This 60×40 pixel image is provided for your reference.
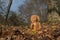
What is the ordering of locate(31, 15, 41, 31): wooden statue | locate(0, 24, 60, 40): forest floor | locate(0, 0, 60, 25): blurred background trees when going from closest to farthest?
1. locate(0, 24, 60, 40): forest floor
2. locate(31, 15, 41, 31): wooden statue
3. locate(0, 0, 60, 25): blurred background trees

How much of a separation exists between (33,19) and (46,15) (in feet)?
0.78

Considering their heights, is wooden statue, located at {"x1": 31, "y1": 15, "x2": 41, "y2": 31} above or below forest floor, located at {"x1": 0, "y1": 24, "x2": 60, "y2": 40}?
above

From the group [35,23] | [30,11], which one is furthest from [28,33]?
[30,11]

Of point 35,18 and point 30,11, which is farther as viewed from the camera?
point 30,11

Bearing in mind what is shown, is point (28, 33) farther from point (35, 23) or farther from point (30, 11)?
point (30, 11)

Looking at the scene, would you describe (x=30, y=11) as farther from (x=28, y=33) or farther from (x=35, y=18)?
(x=28, y=33)

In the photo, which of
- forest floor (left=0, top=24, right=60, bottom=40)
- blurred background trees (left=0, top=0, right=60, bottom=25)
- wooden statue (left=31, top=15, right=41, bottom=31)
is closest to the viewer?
forest floor (left=0, top=24, right=60, bottom=40)

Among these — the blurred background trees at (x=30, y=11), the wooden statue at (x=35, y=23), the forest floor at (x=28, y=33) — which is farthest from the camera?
the blurred background trees at (x=30, y=11)

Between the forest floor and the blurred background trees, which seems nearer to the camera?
the forest floor

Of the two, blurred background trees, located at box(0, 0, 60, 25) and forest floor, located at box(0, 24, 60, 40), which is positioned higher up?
blurred background trees, located at box(0, 0, 60, 25)

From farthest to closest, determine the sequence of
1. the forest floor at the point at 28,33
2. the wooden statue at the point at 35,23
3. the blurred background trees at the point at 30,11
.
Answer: the blurred background trees at the point at 30,11 → the wooden statue at the point at 35,23 → the forest floor at the point at 28,33

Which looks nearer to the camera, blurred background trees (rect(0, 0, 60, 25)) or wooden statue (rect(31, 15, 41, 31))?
wooden statue (rect(31, 15, 41, 31))

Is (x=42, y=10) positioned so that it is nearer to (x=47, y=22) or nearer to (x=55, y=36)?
(x=47, y=22)

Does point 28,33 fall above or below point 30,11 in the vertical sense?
below
